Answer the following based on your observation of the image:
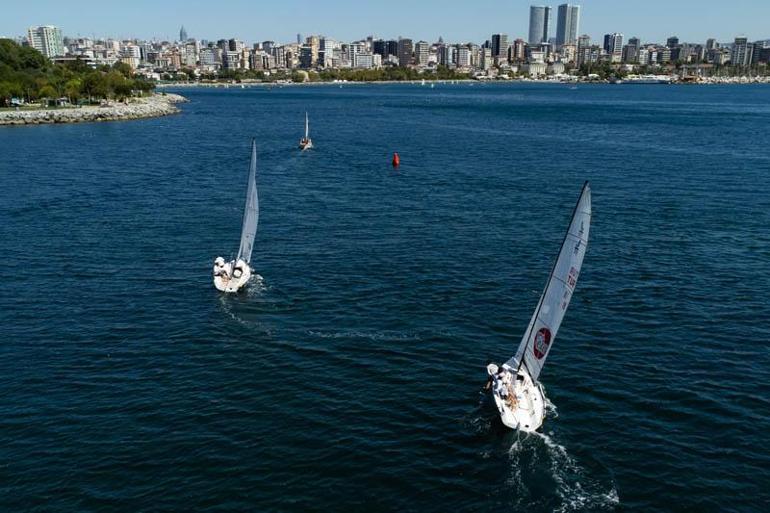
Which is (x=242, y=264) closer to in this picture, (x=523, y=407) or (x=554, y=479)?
Answer: (x=523, y=407)

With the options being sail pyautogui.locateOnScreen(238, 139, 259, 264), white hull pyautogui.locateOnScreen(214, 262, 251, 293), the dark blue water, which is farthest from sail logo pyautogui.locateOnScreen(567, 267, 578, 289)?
sail pyautogui.locateOnScreen(238, 139, 259, 264)

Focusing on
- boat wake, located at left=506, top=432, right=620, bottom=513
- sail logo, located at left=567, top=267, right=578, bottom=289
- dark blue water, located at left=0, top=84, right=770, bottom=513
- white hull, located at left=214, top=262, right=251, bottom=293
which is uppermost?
sail logo, located at left=567, top=267, right=578, bottom=289

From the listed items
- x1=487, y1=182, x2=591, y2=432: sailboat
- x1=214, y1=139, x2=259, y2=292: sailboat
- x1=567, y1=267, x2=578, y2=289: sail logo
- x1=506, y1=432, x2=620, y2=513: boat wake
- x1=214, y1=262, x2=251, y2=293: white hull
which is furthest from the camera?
x1=214, y1=139, x2=259, y2=292: sailboat

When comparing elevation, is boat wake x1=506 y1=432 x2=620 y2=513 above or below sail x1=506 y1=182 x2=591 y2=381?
below

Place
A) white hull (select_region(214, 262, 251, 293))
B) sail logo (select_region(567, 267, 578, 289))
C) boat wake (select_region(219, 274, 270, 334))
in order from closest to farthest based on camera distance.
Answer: sail logo (select_region(567, 267, 578, 289)) → boat wake (select_region(219, 274, 270, 334)) → white hull (select_region(214, 262, 251, 293))

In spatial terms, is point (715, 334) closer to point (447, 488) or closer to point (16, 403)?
point (447, 488)

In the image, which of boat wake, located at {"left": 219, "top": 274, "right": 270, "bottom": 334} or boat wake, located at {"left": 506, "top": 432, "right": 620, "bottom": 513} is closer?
boat wake, located at {"left": 506, "top": 432, "right": 620, "bottom": 513}

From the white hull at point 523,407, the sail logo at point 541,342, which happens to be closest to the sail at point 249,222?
the white hull at point 523,407

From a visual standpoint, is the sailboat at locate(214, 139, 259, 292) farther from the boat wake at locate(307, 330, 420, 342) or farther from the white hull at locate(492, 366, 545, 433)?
the white hull at locate(492, 366, 545, 433)
